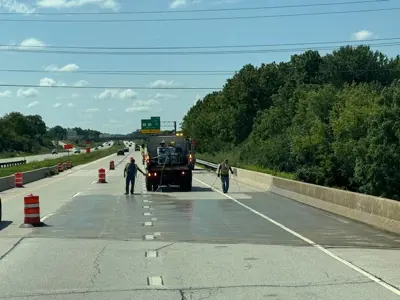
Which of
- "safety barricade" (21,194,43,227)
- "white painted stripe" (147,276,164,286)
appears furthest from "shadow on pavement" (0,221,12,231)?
"white painted stripe" (147,276,164,286)

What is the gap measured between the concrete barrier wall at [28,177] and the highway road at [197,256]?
642 inches

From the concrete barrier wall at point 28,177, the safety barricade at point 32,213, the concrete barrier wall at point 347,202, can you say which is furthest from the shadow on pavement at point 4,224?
the concrete barrier wall at point 28,177

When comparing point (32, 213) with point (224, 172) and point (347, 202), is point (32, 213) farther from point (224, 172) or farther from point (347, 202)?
point (224, 172)

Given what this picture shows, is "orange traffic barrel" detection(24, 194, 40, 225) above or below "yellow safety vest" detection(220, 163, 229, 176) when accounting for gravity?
below

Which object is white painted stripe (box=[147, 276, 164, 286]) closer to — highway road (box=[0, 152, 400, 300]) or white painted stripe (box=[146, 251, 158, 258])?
highway road (box=[0, 152, 400, 300])

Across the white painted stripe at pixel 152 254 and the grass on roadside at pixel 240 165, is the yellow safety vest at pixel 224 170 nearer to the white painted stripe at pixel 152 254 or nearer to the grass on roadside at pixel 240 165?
the grass on roadside at pixel 240 165

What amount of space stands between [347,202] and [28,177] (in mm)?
30773

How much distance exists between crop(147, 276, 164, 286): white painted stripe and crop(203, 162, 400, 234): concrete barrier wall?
290 inches

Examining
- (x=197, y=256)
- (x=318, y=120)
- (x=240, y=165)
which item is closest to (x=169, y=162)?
(x=197, y=256)

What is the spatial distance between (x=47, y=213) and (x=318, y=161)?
42.5m

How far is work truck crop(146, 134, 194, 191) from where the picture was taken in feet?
102

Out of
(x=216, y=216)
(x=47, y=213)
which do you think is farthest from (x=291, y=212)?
(x=47, y=213)

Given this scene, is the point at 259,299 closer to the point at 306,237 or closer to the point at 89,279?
the point at 89,279

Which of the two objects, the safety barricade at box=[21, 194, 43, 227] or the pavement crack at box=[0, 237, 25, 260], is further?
the safety barricade at box=[21, 194, 43, 227]
